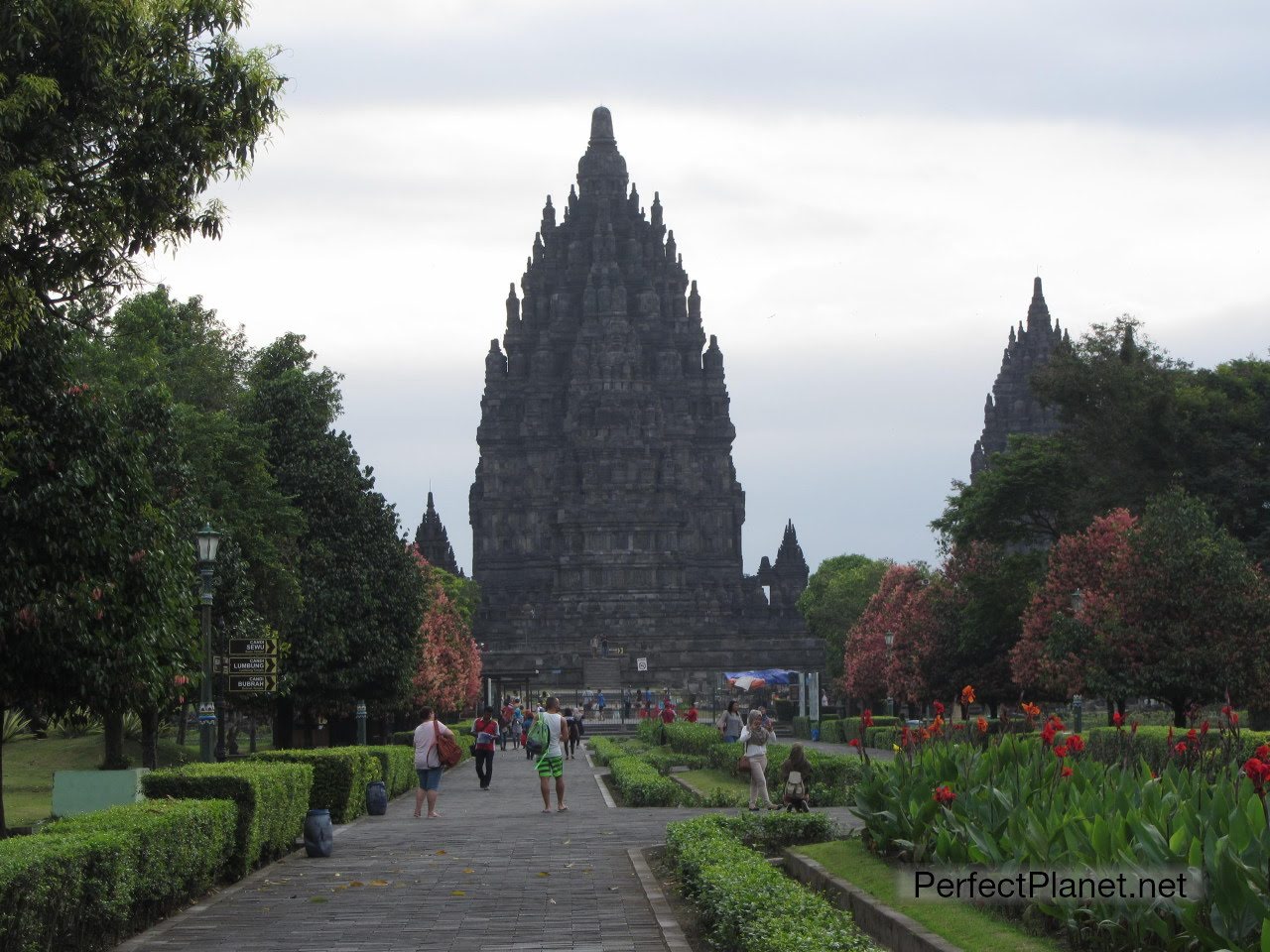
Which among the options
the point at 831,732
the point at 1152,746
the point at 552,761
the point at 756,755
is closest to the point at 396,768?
the point at 552,761

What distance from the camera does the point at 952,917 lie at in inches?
533

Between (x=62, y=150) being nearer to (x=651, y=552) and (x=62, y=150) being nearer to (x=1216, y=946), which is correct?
(x=1216, y=946)

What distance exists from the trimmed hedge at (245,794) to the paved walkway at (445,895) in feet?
0.97

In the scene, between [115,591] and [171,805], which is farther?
[115,591]

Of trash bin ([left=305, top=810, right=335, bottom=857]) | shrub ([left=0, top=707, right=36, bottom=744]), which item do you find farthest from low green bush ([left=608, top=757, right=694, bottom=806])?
shrub ([left=0, top=707, right=36, bottom=744])

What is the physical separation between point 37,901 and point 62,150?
7.83 meters

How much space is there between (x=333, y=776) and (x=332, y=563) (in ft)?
61.6

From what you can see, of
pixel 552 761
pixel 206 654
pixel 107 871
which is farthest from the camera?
pixel 552 761

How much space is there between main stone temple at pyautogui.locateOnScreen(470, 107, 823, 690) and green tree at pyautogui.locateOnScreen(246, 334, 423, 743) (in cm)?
7796

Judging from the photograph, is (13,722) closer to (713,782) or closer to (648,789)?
(713,782)

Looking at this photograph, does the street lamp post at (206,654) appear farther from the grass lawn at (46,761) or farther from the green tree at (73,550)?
the grass lawn at (46,761)

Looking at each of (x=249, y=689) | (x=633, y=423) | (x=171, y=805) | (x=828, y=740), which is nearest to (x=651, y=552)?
(x=633, y=423)

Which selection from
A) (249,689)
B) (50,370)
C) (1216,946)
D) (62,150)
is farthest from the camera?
(249,689)

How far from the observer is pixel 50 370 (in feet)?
73.5
